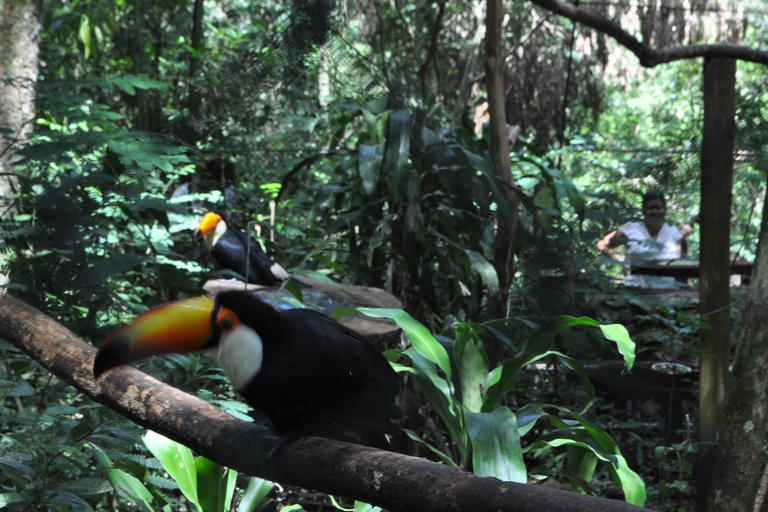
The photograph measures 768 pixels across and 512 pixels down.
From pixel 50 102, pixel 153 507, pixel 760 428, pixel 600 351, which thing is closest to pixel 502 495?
pixel 153 507

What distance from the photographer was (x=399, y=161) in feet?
8.20

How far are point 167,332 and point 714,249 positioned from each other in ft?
4.92

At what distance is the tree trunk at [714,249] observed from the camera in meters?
1.86

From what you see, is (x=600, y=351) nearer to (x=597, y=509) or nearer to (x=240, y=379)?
(x=240, y=379)

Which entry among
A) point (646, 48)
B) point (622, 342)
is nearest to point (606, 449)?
point (622, 342)

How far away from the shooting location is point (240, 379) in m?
1.22

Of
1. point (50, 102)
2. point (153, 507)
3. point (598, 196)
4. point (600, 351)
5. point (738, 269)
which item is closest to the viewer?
point (153, 507)

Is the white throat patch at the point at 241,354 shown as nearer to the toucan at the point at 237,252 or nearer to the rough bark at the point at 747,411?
the rough bark at the point at 747,411

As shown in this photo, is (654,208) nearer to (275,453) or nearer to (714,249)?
(714,249)

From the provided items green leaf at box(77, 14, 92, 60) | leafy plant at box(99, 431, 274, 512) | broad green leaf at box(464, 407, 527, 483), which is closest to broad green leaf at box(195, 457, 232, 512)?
leafy plant at box(99, 431, 274, 512)

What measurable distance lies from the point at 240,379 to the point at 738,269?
2.77 meters

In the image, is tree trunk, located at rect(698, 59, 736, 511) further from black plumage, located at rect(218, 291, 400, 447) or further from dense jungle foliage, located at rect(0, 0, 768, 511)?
black plumage, located at rect(218, 291, 400, 447)

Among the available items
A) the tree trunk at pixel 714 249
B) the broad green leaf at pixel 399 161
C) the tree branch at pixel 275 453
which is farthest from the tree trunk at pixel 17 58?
the tree trunk at pixel 714 249

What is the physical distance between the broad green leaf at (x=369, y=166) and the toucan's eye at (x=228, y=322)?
138 centimetres
